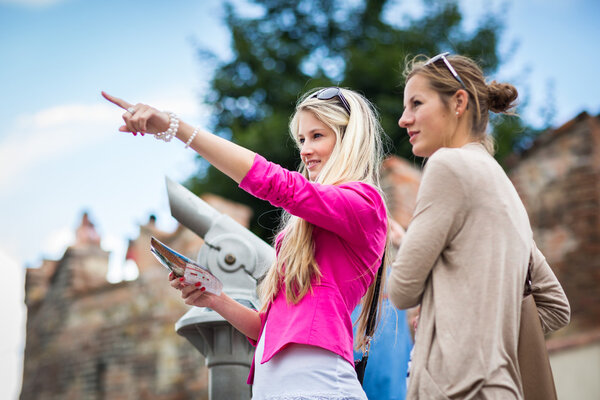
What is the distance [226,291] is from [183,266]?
838mm

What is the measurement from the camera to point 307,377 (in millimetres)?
1737

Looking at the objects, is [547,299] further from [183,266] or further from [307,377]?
[183,266]

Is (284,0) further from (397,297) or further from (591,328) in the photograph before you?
(397,297)

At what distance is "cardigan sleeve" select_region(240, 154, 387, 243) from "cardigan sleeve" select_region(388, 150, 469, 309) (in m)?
0.35

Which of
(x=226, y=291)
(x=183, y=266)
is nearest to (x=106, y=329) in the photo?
(x=226, y=291)

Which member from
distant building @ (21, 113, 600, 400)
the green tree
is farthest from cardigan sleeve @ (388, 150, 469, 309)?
the green tree

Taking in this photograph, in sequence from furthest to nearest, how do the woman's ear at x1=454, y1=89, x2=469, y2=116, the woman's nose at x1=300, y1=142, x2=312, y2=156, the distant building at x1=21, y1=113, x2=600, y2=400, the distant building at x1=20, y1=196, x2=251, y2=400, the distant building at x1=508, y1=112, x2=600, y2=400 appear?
the distant building at x1=20, y1=196, x2=251, y2=400
the distant building at x1=508, y1=112, x2=600, y2=400
the distant building at x1=21, y1=113, x2=600, y2=400
the woman's nose at x1=300, y1=142, x2=312, y2=156
the woman's ear at x1=454, y1=89, x2=469, y2=116

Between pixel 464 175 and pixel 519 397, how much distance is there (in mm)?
487

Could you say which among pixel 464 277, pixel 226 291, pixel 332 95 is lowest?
pixel 464 277

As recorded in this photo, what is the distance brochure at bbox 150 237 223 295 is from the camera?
175 centimetres

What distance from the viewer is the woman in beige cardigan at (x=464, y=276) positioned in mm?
1373

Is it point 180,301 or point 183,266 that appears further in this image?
point 180,301

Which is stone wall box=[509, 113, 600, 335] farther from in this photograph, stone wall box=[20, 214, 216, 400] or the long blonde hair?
the long blonde hair

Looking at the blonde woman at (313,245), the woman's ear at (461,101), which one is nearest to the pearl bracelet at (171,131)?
the blonde woman at (313,245)
